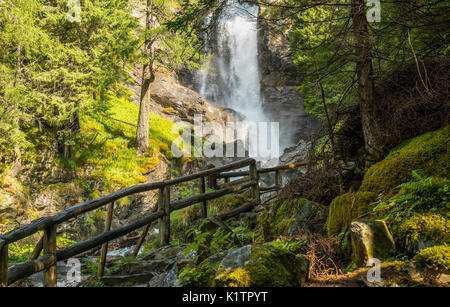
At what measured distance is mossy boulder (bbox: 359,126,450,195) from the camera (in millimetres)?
3342

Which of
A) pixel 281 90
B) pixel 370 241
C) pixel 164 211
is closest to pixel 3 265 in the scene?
pixel 164 211

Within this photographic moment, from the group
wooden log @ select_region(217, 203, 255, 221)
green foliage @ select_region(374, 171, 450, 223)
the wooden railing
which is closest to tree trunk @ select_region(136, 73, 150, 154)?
the wooden railing

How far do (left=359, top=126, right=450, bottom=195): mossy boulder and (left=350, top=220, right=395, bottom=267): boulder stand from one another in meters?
1.01

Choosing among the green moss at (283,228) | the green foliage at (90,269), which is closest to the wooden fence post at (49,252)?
the green foliage at (90,269)

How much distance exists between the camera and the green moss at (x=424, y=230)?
2.42 metres

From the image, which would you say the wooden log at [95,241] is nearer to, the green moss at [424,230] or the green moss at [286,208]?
the green moss at [286,208]

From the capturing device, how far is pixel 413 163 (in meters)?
3.56

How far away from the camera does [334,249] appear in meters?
3.11

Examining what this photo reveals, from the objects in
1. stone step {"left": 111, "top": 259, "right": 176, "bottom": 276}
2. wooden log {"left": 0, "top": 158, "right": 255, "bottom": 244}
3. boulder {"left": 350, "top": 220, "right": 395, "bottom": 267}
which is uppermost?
wooden log {"left": 0, "top": 158, "right": 255, "bottom": 244}

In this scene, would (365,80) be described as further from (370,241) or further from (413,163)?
(370,241)

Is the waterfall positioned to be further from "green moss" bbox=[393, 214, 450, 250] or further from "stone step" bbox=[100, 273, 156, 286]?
"green moss" bbox=[393, 214, 450, 250]

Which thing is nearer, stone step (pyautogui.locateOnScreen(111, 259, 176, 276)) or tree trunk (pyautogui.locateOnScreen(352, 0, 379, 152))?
stone step (pyautogui.locateOnScreen(111, 259, 176, 276))
